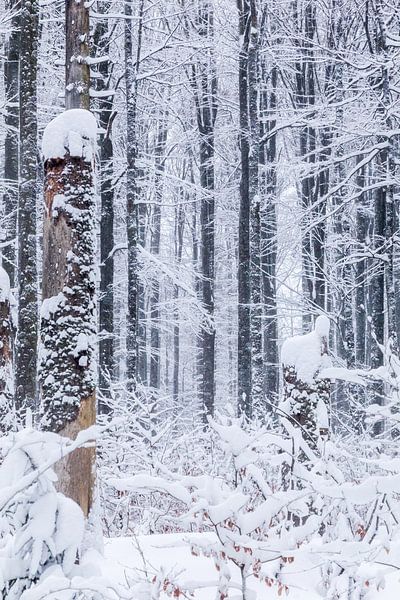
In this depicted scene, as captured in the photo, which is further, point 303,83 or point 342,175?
point 342,175

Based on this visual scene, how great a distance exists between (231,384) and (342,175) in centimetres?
1405

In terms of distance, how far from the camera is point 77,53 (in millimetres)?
8820

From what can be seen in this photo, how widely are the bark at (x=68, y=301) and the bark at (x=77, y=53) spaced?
4.67 m

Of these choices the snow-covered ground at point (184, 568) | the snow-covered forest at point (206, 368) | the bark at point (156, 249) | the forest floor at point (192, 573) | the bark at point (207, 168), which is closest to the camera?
the snow-covered forest at point (206, 368)

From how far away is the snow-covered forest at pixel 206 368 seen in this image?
7.59 ft

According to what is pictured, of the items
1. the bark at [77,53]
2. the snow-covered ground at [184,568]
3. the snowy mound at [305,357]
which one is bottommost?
the snow-covered ground at [184,568]

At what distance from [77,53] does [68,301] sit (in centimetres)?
568

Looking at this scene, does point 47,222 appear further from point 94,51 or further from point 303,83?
point 303,83

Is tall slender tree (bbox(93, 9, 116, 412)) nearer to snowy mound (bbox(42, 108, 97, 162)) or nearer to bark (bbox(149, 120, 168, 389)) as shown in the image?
bark (bbox(149, 120, 168, 389))

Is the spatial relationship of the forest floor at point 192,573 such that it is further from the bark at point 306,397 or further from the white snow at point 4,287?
the white snow at point 4,287

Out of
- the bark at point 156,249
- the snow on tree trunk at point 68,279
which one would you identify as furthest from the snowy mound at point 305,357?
the bark at point 156,249

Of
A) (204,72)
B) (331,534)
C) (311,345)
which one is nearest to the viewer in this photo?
(331,534)

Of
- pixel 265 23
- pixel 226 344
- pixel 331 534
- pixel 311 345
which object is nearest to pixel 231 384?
pixel 226 344

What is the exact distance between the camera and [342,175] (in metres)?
18.3
